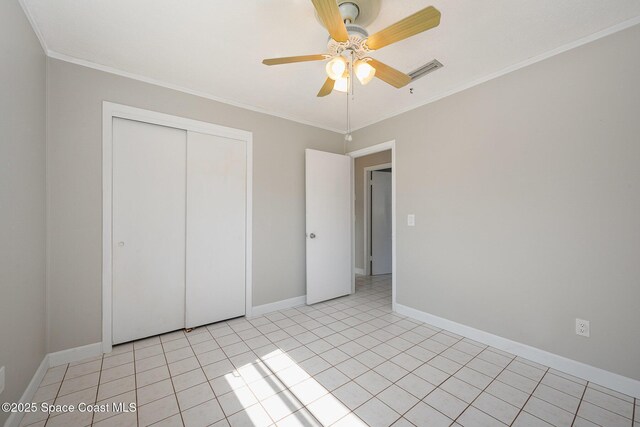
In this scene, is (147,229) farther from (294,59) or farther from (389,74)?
(389,74)

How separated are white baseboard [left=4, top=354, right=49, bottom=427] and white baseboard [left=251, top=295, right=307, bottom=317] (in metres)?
1.69

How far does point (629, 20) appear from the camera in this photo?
5.57ft

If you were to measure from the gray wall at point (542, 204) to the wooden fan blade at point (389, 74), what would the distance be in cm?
115

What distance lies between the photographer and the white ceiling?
1.60 meters

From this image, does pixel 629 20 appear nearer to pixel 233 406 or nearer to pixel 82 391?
pixel 233 406

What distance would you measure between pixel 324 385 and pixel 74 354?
2072mm

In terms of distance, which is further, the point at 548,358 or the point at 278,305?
the point at 278,305

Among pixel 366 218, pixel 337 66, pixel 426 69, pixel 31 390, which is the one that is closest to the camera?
pixel 337 66

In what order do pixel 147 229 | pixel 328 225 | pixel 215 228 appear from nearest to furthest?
1. pixel 147 229
2. pixel 215 228
3. pixel 328 225

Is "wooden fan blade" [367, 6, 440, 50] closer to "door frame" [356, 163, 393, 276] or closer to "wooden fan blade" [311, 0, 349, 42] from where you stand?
"wooden fan blade" [311, 0, 349, 42]

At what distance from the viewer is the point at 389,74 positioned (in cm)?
173

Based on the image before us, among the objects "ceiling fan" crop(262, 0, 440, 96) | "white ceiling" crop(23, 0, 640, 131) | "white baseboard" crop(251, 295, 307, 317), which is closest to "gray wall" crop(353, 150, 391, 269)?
"white baseboard" crop(251, 295, 307, 317)

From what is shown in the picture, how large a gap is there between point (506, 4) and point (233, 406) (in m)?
3.03

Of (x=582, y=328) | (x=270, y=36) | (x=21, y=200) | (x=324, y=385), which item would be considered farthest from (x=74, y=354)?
(x=582, y=328)
